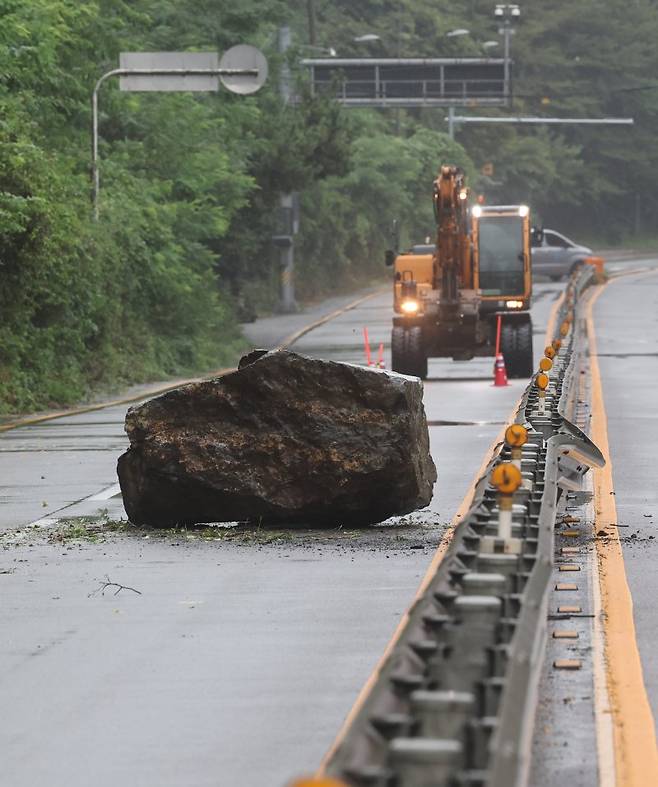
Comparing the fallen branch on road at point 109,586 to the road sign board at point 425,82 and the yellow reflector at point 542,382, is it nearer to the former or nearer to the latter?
the yellow reflector at point 542,382

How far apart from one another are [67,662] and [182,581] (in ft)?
9.87

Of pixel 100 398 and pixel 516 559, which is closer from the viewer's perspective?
pixel 516 559

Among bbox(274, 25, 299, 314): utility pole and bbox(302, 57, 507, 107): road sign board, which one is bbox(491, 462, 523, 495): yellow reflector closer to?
bbox(274, 25, 299, 314): utility pole

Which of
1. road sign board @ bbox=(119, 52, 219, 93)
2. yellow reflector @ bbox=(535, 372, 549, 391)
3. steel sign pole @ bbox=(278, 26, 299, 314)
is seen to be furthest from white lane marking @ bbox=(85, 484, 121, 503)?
steel sign pole @ bbox=(278, 26, 299, 314)

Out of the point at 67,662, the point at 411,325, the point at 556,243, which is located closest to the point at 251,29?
the point at 411,325

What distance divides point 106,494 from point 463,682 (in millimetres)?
12717

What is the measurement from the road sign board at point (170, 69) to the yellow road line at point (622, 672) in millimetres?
21882

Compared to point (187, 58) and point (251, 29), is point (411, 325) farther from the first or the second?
point (251, 29)

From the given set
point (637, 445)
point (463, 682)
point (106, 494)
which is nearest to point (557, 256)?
point (637, 445)

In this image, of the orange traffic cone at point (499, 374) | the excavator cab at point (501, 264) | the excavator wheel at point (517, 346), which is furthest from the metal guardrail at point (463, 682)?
the excavator cab at point (501, 264)

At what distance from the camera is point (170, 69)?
38.0 metres

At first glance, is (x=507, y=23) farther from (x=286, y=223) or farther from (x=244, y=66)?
(x=244, y=66)

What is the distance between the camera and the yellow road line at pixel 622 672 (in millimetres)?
7891

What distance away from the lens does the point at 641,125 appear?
12825cm
